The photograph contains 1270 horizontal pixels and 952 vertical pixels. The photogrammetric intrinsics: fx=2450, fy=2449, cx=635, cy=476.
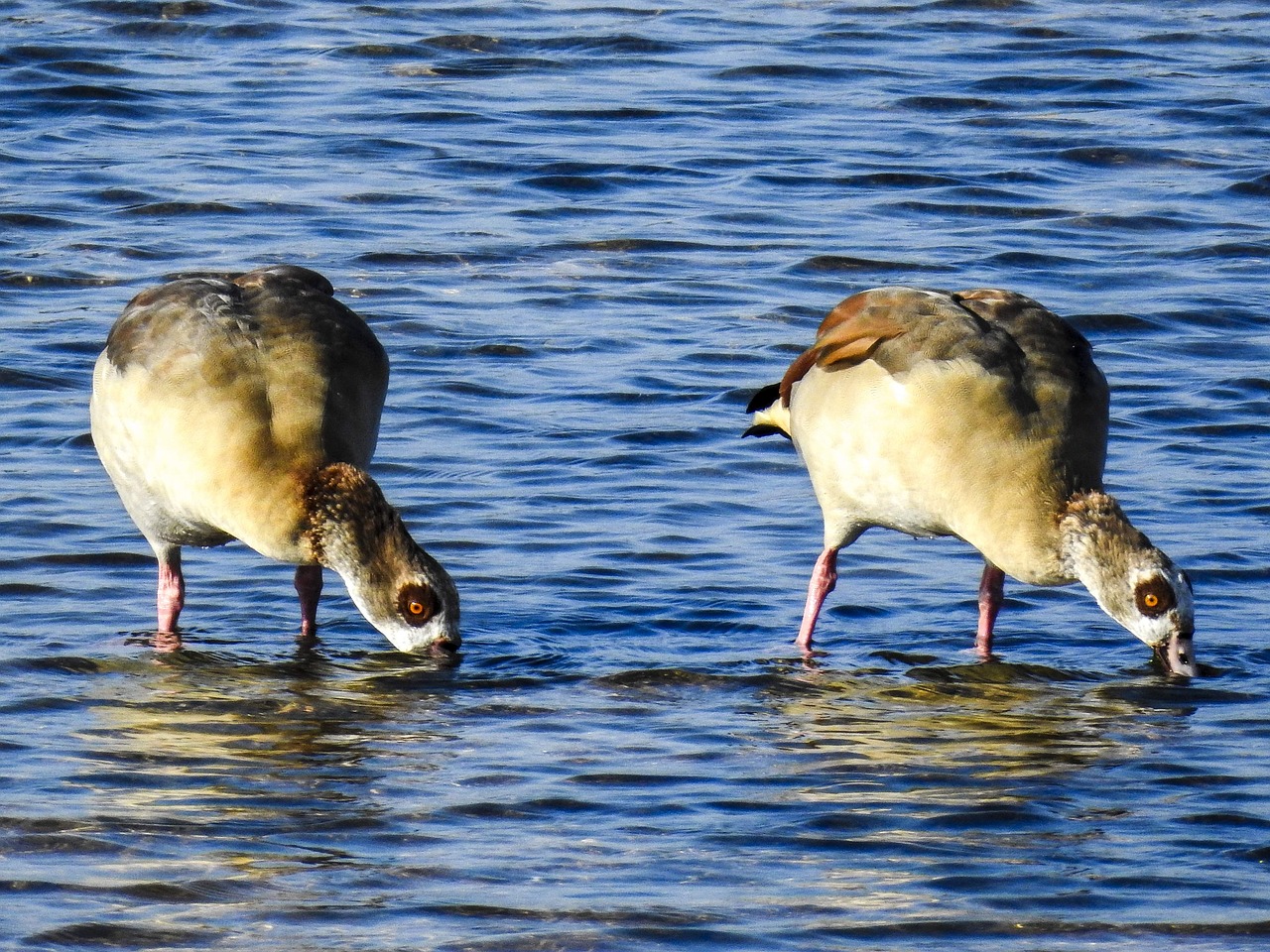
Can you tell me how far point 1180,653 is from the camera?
8.68 metres

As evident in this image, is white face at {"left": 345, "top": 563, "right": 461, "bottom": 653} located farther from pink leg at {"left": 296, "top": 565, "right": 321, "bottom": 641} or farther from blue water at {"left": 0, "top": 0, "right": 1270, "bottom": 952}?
pink leg at {"left": 296, "top": 565, "right": 321, "bottom": 641}

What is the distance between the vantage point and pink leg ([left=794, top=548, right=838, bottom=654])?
928 centimetres

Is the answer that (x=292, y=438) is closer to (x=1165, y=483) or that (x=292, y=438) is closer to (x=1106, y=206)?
(x=1165, y=483)

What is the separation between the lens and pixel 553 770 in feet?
25.2

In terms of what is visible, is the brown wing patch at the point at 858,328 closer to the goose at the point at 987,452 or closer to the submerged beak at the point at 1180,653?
the goose at the point at 987,452

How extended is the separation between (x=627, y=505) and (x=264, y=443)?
2429 mm

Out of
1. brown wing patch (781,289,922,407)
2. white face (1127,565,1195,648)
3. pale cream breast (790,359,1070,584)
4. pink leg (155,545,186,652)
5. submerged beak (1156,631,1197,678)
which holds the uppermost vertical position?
brown wing patch (781,289,922,407)

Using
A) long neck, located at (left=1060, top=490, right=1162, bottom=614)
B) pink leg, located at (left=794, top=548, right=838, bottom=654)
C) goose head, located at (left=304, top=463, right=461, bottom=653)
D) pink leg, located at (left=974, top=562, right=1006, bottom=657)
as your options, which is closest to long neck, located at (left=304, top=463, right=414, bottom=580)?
goose head, located at (left=304, top=463, right=461, bottom=653)

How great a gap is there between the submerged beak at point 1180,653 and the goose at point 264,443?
254cm

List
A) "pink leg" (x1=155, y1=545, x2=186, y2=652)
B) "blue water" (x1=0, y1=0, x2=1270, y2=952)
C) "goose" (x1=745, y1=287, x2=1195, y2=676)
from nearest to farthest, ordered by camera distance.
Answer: "blue water" (x1=0, y1=0, x2=1270, y2=952) → "goose" (x1=745, y1=287, x2=1195, y2=676) → "pink leg" (x1=155, y1=545, x2=186, y2=652)

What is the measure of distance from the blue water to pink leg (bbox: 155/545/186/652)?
0.42 ft

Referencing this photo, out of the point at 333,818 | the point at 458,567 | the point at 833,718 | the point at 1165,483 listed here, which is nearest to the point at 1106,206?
the point at 1165,483

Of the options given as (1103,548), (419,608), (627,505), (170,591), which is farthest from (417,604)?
(1103,548)

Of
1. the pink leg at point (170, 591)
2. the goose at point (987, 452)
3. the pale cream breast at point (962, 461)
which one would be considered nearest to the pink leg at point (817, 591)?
the goose at point (987, 452)
